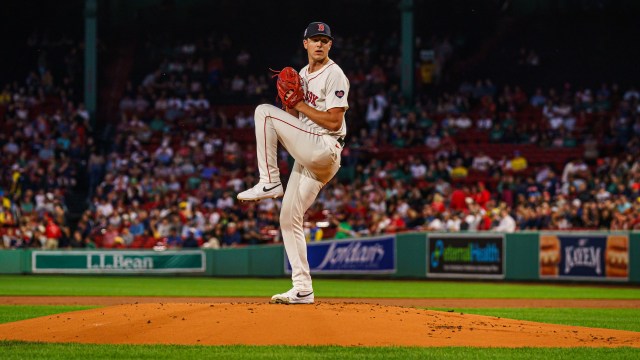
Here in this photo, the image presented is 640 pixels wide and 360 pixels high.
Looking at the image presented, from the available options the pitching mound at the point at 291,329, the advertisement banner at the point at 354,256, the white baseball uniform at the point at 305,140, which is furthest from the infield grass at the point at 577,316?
the advertisement banner at the point at 354,256

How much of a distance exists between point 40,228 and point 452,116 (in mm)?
11576

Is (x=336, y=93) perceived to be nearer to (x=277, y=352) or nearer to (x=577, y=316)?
(x=277, y=352)

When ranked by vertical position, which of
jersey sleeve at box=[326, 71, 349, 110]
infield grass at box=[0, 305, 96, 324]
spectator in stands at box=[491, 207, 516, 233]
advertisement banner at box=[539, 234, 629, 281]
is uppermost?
jersey sleeve at box=[326, 71, 349, 110]

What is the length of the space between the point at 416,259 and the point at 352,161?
5.27 metres

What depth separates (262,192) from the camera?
807 centimetres

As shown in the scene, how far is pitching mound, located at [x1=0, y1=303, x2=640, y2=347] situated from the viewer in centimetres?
743

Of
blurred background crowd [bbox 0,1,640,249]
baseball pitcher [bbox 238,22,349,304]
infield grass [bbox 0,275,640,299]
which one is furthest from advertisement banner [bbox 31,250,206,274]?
baseball pitcher [bbox 238,22,349,304]

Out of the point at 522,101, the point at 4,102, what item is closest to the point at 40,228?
the point at 4,102

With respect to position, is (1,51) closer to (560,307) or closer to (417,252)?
(417,252)

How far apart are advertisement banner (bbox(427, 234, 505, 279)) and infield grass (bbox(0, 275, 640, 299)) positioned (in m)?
0.28

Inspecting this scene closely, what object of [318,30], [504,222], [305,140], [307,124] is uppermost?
[318,30]

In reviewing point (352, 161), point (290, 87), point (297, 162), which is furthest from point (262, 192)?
point (352, 161)

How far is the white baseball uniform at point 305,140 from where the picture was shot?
8.02 meters

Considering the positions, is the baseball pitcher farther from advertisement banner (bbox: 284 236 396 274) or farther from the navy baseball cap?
advertisement banner (bbox: 284 236 396 274)
